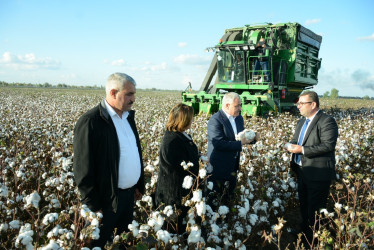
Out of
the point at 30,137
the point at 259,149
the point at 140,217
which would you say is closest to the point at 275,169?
the point at 259,149

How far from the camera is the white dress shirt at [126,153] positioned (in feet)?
9.05

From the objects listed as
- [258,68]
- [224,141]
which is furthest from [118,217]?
[258,68]

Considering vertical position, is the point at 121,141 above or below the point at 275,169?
above

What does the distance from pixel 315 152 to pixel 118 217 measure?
2496 mm

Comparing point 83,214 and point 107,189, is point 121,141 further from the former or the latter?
point 83,214

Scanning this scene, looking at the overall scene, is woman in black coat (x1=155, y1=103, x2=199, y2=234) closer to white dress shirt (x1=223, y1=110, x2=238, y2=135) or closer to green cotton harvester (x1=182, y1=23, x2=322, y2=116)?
white dress shirt (x1=223, y1=110, x2=238, y2=135)

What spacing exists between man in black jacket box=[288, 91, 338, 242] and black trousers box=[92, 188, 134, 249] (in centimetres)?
223

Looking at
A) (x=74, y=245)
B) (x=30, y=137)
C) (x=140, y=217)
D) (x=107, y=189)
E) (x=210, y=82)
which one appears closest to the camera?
(x=74, y=245)

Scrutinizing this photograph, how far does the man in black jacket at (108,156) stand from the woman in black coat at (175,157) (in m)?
0.30

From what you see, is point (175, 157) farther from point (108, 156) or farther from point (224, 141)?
point (224, 141)

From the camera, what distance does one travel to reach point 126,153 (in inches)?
110

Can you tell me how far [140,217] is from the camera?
387 cm

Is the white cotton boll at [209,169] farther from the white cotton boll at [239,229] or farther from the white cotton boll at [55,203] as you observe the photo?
the white cotton boll at [55,203]

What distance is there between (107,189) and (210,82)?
1277 cm
